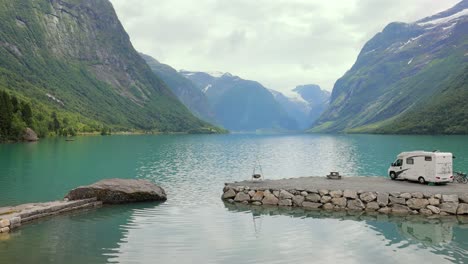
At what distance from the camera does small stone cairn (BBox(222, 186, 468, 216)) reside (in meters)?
37.8

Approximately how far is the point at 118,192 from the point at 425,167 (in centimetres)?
3477

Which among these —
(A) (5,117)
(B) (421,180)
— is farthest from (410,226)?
(A) (5,117)

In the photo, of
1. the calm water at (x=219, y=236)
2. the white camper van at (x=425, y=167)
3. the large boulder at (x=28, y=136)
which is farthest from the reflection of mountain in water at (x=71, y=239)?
the large boulder at (x=28, y=136)

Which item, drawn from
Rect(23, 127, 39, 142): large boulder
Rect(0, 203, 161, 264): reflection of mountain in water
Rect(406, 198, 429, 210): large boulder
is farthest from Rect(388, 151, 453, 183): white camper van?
Rect(23, 127, 39, 142): large boulder

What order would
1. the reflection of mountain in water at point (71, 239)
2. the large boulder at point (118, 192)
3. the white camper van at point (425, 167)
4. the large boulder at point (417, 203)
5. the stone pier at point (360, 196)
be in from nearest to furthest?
the reflection of mountain in water at point (71, 239), the stone pier at point (360, 196), the large boulder at point (417, 203), the large boulder at point (118, 192), the white camper van at point (425, 167)

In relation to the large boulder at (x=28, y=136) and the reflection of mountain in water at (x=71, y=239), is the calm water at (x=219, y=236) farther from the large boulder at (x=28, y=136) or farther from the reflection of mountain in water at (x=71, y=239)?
the large boulder at (x=28, y=136)

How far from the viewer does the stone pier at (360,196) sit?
1499 inches

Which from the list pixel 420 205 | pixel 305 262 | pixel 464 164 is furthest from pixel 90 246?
pixel 464 164

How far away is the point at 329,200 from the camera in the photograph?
134ft

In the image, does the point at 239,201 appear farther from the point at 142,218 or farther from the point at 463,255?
the point at 463,255

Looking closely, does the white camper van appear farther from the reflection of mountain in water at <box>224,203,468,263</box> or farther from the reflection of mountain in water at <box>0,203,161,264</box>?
the reflection of mountain in water at <box>0,203,161,264</box>

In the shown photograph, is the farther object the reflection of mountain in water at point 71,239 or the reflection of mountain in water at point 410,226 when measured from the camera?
the reflection of mountain in water at point 410,226

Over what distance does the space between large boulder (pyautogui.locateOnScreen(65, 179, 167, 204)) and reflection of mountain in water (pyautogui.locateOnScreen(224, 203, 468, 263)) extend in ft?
29.4

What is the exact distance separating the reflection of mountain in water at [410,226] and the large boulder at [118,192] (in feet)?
29.4
